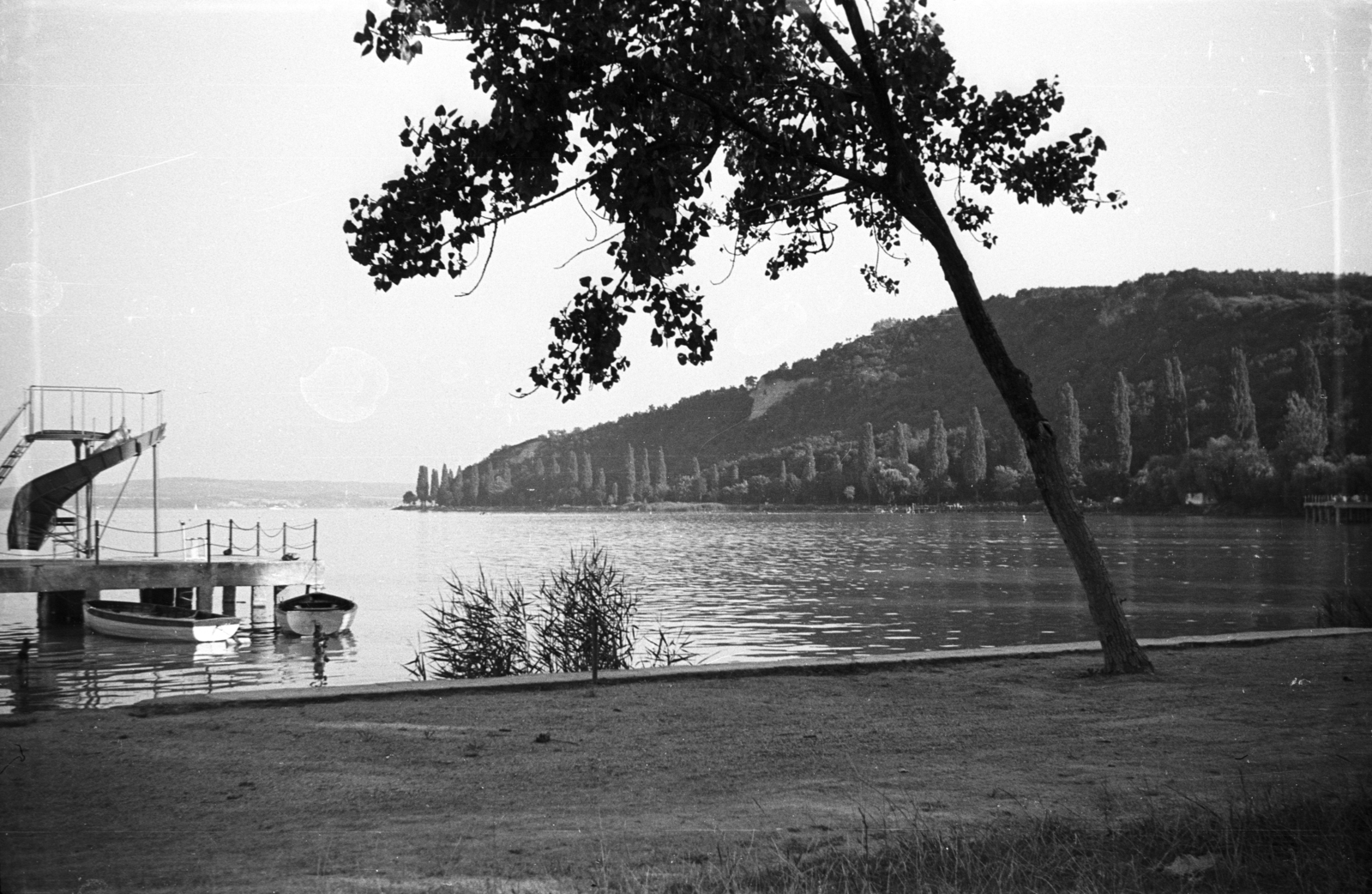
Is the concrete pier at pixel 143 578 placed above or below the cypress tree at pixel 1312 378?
below

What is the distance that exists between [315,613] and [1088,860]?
26.7m

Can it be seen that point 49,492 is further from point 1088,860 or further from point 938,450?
point 938,450

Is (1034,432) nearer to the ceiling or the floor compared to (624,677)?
nearer to the ceiling

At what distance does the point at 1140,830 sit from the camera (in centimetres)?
386

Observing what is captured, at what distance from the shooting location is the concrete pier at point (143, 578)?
25375 millimetres

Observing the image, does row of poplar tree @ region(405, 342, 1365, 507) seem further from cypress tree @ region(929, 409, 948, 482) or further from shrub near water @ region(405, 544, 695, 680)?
shrub near water @ region(405, 544, 695, 680)

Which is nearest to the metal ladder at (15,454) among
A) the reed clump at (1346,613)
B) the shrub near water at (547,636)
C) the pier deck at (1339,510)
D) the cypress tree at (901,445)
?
the shrub near water at (547,636)

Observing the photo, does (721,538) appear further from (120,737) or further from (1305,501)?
(120,737)

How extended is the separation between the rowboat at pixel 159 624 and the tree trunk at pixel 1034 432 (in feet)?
72.3

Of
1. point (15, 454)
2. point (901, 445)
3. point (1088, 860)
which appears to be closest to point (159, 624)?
point (15, 454)

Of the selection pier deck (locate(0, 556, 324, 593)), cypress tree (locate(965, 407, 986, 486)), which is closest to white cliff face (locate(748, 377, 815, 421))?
cypress tree (locate(965, 407, 986, 486))

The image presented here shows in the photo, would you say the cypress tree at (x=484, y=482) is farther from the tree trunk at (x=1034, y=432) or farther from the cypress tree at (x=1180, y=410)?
the tree trunk at (x=1034, y=432)

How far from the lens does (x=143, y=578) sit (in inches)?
1040

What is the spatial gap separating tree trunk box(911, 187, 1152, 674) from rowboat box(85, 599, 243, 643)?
22.0m
